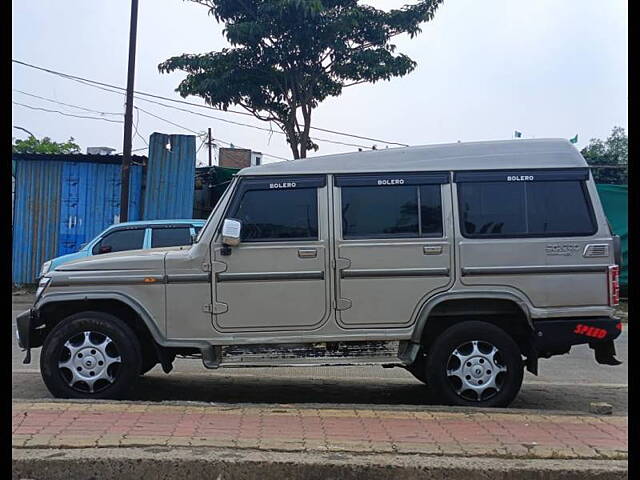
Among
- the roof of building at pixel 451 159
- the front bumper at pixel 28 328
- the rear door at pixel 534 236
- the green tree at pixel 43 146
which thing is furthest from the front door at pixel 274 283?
the green tree at pixel 43 146

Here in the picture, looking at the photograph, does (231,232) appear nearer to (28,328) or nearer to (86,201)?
(28,328)

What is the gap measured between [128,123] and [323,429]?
41.6 feet

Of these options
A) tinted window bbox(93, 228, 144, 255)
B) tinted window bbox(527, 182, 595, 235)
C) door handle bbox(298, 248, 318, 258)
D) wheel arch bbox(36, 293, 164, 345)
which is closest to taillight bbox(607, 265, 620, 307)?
tinted window bbox(527, 182, 595, 235)

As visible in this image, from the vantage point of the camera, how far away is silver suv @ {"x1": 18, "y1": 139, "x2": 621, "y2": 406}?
5.43m

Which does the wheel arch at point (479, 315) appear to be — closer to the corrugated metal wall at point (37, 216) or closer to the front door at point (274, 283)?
the front door at point (274, 283)

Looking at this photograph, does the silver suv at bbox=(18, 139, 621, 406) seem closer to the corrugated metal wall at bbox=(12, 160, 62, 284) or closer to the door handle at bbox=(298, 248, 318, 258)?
the door handle at bbox=(298, 248, 318, 258)

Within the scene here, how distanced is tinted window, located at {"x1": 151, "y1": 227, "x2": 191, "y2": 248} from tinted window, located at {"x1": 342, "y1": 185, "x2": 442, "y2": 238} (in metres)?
6.03

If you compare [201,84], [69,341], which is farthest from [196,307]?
[201,84]

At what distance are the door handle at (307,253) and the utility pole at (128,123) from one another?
10604 millimetres

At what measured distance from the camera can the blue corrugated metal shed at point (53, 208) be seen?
632 inches

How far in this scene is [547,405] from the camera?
19.9 feet

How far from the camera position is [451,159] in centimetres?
563

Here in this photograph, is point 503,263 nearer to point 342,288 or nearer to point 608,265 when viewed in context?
point 608,265

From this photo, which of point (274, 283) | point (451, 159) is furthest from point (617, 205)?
point (274, 283)
